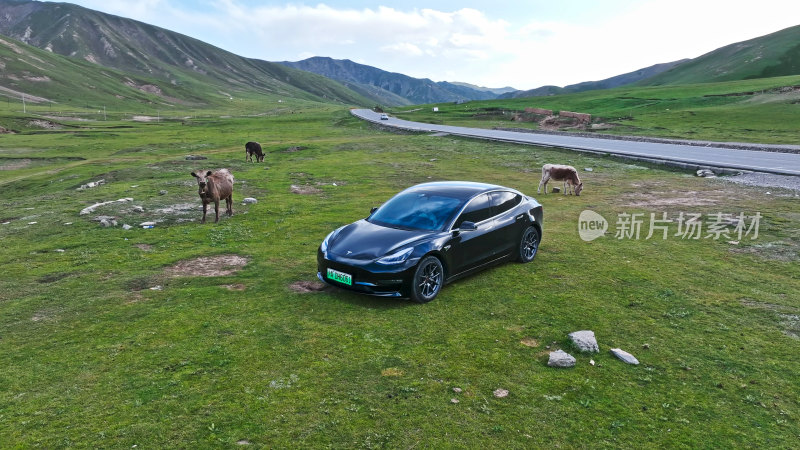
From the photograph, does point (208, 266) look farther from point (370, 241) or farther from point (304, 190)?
point (304, 190)

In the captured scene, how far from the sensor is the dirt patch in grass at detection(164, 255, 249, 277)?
10359 mm

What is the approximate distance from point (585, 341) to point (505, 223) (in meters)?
4.06

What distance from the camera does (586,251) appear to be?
1188 cm

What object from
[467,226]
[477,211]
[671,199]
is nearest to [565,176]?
[671,199]

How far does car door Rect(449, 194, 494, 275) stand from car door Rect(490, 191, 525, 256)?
15 cm

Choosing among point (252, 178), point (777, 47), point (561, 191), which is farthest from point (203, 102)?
point (777, 47)

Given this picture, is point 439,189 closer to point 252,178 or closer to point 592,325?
point 592,325

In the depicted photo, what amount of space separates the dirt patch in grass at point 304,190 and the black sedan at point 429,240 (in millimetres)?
11706

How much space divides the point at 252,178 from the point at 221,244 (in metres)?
13.0

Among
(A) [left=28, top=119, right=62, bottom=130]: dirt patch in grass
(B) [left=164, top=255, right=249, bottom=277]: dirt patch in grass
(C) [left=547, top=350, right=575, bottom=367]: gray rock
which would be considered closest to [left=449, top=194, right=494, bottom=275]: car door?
(C) [left=547, top=350, right=575, bottom=367]: gray rock

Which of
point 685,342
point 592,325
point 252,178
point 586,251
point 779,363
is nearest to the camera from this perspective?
point 779,363

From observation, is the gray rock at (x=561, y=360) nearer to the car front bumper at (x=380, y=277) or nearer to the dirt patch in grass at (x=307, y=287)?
the car front bumper at (x=380, y=277)

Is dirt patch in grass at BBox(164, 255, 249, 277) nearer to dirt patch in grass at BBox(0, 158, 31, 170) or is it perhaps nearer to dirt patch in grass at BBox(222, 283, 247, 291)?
dirt patch in grass at BBox(222, 283, 247, 291)

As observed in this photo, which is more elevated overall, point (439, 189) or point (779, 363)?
point (439, 189)
